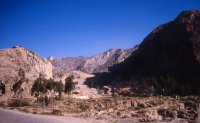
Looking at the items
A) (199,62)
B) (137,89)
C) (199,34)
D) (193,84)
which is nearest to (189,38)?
(199,34)

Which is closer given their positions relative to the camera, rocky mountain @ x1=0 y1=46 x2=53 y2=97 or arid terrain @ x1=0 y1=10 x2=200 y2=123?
arid terrain @ x1=0 y1=10 x2=200 y2=123

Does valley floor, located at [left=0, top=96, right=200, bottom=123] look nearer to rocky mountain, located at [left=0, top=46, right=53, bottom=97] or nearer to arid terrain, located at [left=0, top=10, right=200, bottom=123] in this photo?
arid terrain, located at [left=0, top=10, right=200, bottom=123]

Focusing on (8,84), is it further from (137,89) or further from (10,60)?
(137,89)

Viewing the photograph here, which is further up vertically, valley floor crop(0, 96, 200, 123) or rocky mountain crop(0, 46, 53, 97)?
rocky mountain crop(0, 46, 53, 97)

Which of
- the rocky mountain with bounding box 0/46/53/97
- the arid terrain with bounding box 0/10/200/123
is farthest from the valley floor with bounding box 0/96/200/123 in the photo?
the rocky mountain with bounding box 0/46/53/97

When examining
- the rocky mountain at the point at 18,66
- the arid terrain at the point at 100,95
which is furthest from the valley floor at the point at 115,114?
the rocky mountain at the point at 18,66

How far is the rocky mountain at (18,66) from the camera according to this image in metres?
104

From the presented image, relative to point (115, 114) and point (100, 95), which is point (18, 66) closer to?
point (100, 95)

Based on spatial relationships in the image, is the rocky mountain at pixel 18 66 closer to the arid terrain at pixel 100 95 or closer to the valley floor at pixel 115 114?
the arid terrain at pixel 100 95

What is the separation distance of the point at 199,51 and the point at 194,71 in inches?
924

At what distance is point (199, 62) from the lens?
170 m

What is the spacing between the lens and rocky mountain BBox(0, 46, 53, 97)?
103938 millimetres

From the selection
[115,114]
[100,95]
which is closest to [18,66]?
[100,95]

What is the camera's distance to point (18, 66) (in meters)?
130
